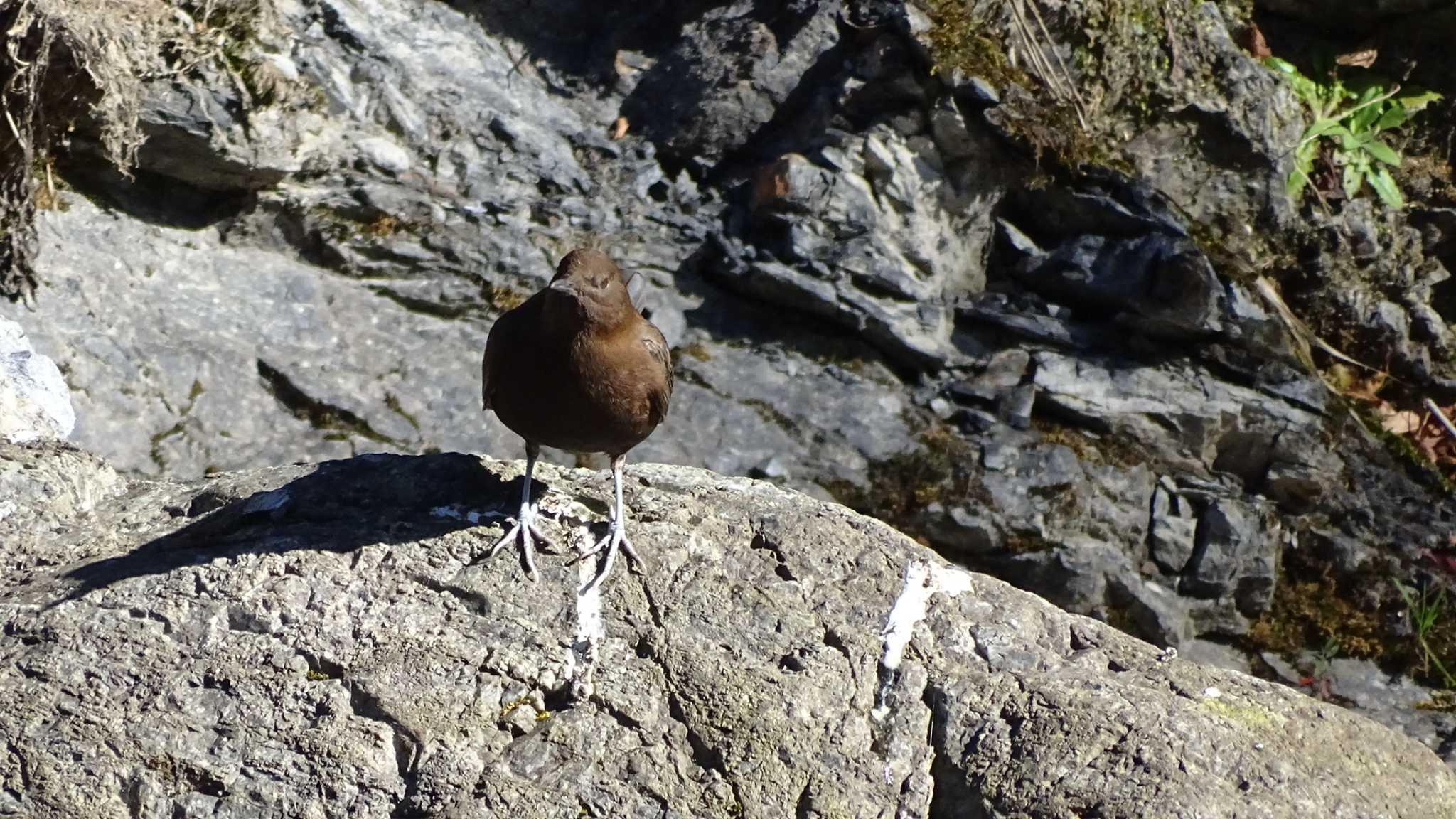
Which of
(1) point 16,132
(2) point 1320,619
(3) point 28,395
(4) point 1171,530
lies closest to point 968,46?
(4) point 1171,530

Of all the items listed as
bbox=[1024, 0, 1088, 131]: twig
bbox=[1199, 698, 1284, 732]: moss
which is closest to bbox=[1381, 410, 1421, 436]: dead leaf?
bbox=[1024, 0, 1088, 131]: twig

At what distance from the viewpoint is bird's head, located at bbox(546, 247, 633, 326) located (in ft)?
12.6

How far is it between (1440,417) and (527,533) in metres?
4.79

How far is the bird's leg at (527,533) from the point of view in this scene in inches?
140

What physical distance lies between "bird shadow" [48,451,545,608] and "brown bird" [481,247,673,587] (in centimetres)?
20

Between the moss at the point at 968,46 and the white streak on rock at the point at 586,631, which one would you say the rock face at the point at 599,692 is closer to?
the white streak on rock at the point at 586,631

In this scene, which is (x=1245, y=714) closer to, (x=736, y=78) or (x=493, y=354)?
(x=493, y=354)

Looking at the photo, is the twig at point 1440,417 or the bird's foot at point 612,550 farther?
the twig at point 1440,417

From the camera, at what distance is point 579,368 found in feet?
13.0

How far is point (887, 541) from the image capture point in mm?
3832

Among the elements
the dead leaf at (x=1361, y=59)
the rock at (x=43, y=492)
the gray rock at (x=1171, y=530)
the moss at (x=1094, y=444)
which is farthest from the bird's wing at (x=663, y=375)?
the dead leaf at (x=1361, y=59)

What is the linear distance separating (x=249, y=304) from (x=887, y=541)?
3.51 m

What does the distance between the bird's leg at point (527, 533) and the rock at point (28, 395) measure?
1.61 metres

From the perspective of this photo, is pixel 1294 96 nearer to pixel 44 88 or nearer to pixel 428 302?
pixel 428 302
